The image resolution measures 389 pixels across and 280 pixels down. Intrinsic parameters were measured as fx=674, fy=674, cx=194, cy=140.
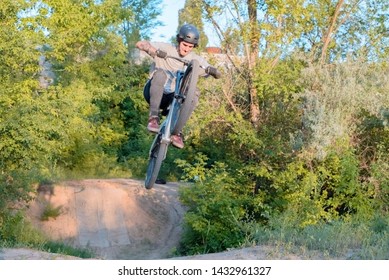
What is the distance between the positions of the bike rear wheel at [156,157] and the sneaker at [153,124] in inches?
4.8

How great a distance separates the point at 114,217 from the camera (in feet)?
57.9

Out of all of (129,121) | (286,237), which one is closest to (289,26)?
(286,237)

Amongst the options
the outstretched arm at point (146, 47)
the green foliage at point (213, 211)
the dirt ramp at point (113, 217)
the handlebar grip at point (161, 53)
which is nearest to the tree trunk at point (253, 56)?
the green foliage at point (213, 211)

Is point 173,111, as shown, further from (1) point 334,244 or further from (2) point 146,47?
(1) point 334,244

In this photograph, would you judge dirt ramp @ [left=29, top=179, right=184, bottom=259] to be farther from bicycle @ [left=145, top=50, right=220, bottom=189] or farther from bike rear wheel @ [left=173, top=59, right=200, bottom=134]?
bike rear wheel @ [left=173, top=59, right=200, bottom=134]

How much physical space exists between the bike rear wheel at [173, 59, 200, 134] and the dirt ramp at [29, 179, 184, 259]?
27.4 feet

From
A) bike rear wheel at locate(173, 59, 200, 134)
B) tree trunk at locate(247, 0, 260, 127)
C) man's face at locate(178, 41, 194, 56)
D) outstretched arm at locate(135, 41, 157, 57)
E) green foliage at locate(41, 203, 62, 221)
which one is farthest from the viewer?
green foliage at locate(41, 203, 62, 221)

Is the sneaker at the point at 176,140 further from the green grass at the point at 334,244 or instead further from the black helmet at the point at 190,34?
the green grass at the point at 334,244

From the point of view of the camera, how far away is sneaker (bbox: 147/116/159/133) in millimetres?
8438

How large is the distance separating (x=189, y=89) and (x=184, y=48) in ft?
1.92

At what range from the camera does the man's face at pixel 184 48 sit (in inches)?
319

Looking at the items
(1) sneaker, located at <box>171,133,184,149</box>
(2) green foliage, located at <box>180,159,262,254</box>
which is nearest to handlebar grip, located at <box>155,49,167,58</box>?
(1) sneaker, located at <box>171,133,184,149</box>

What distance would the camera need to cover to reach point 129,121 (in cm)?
2616
